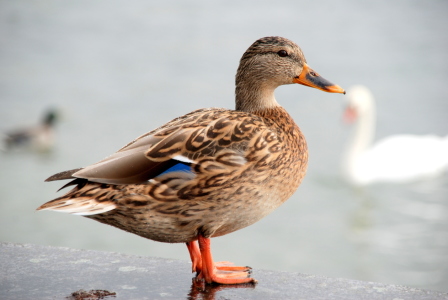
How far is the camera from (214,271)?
12.9 ft

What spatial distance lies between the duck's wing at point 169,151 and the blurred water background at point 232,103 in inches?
360

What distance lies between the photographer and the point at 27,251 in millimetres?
4281

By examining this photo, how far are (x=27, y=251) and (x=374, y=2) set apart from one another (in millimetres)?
22681

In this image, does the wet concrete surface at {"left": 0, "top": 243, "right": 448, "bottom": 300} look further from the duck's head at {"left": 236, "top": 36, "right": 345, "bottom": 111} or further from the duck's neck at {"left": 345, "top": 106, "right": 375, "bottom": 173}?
the duck's neck at {"left": 345, "top": 106, "right": 375, "bottom": 173}

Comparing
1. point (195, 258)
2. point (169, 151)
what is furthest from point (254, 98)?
point (195, 258)

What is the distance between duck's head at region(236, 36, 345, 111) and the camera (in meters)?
4.24

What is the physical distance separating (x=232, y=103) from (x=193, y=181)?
12796 mm

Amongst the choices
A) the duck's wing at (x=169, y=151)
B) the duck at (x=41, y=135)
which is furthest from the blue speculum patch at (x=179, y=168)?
the duck at (x=41, y=135)

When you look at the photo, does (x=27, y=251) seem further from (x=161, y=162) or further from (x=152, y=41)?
(x=152, y=41)

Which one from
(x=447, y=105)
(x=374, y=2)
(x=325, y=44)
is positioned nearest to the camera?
(x=447, y=105)

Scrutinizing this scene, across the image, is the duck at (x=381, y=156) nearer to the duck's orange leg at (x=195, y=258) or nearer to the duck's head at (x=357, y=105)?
the duck's head at (x=357, y=105)

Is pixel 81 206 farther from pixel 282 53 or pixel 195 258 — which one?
pixel 282 53

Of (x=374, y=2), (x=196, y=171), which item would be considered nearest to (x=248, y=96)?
(x=196, y=171)

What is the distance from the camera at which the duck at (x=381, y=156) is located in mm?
15094
